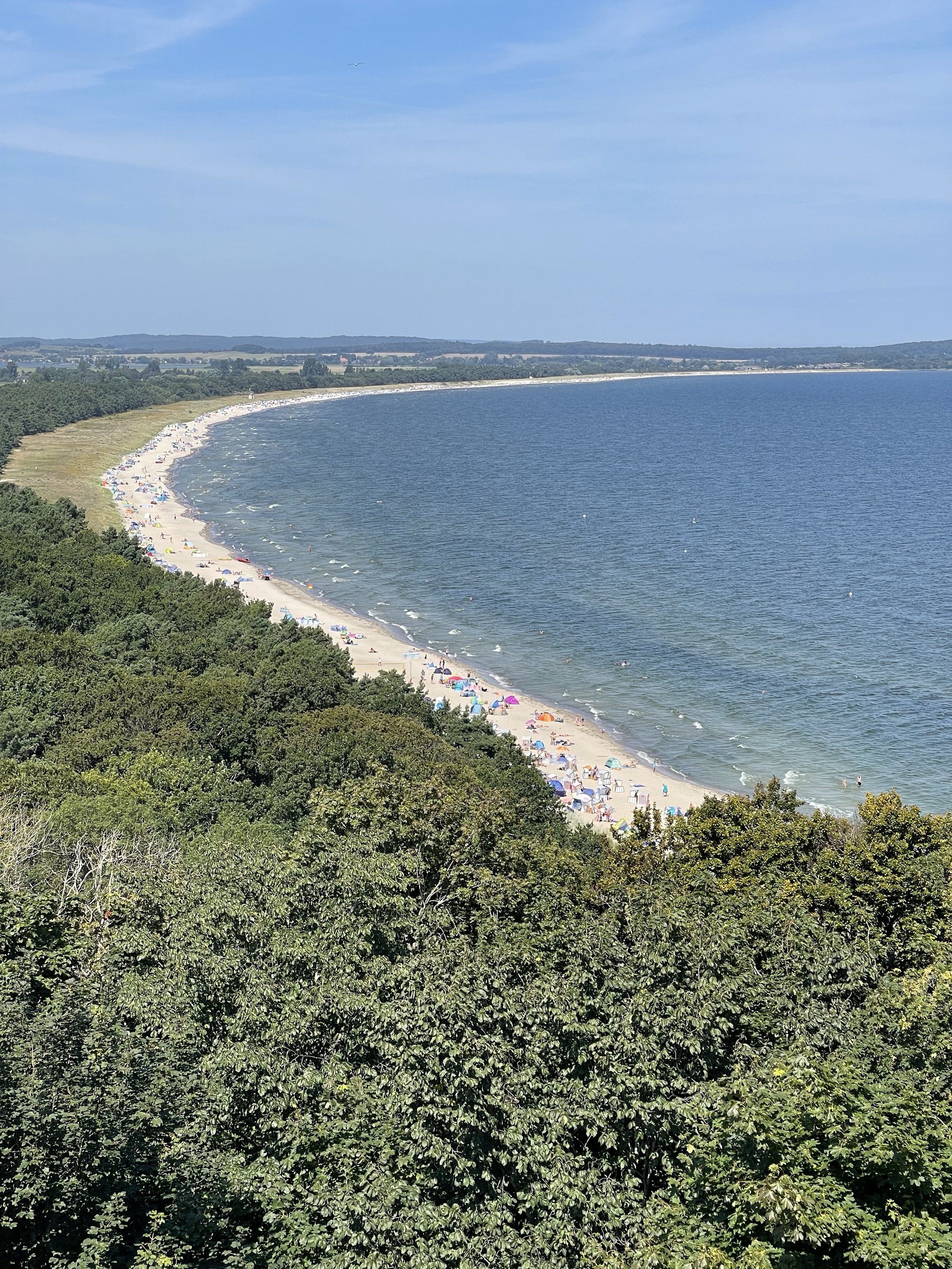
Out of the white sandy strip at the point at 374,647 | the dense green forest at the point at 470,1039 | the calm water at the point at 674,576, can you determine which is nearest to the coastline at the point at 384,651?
the white sandy strip at the point at 374,647

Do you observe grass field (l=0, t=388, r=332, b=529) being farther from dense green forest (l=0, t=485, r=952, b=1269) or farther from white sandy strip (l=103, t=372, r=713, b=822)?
dense green forest (l=0, t=485, r=952, b=1269)

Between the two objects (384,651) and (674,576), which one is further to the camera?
(674,576)

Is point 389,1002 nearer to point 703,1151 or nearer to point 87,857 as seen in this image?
point 703,1151

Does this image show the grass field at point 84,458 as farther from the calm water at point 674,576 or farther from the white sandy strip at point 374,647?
the calm water at point 674,576

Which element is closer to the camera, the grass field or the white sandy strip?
the white sandy strip

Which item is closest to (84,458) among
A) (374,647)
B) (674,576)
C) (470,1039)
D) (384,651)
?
(374,647)

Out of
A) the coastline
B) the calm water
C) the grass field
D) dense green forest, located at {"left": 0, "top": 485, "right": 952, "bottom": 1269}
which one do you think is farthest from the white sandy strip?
dense green forest, located at {"left": 0, "top": 485, "right": 952, "bottom": 1269}

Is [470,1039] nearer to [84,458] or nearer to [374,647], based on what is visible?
[374,647]
